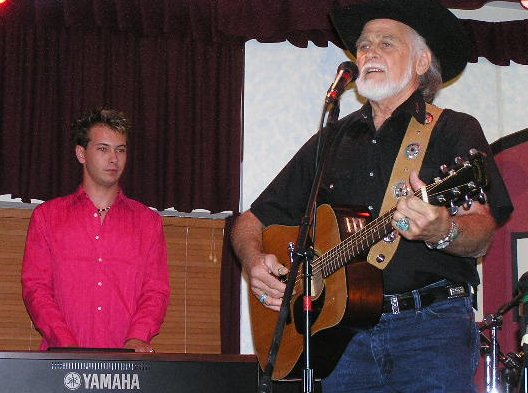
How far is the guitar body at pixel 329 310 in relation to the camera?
282cm

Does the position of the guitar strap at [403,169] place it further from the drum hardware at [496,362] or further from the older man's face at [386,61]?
the drum hardware at [496,362]

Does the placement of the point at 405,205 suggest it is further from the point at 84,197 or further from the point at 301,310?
the point at 84,197

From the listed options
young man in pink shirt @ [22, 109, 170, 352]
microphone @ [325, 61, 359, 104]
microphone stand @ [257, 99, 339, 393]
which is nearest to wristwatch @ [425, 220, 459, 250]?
microphone stand @ [257, 99, 339, 393]

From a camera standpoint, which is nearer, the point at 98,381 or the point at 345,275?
the point at 345,275

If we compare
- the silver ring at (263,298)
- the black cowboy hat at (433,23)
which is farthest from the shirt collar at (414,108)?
the silver ring at (263,298)

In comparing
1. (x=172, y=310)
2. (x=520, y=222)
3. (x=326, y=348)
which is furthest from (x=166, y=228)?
(x=326, y=348)

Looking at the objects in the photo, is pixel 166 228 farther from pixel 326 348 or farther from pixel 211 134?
pixel 326 348

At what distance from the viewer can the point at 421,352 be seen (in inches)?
106

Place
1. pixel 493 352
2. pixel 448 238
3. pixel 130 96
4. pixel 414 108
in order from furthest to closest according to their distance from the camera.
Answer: pixel 130 96
pixel 493 352
pixel 414 108
pixel 448 238

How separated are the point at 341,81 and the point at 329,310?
2.57ft

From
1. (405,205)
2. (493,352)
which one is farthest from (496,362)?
(405,205)

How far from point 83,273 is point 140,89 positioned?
5.50 ft

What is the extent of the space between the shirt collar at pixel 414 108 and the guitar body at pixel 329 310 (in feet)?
1.37

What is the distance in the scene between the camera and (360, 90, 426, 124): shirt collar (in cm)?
304
